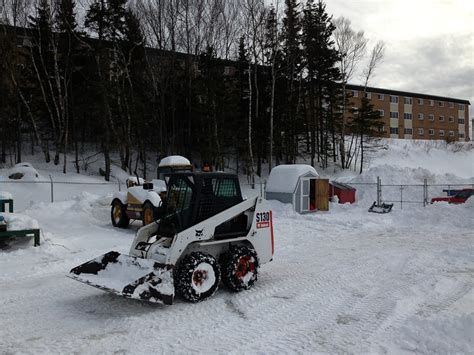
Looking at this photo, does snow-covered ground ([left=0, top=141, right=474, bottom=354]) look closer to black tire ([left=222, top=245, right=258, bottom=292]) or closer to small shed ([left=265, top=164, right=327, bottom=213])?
black tire ([left=222, top=245, right=258, bottom=292])

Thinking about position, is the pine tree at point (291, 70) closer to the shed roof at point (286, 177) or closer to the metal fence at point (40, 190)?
the shed roof at point (286, 177)

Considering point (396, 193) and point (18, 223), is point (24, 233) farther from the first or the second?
point (396, 193)

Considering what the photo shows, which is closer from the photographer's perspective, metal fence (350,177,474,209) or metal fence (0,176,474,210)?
metal fence (0,176,474,210)

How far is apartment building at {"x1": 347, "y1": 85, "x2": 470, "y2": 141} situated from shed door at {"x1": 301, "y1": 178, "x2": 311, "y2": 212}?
3528 cm

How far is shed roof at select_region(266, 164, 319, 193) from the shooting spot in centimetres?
1931

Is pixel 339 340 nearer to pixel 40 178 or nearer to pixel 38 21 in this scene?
pixel 40 178

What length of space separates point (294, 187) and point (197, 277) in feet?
43.6

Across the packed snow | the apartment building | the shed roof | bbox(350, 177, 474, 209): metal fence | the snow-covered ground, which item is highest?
the apartment building

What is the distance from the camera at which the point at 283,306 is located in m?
6.09

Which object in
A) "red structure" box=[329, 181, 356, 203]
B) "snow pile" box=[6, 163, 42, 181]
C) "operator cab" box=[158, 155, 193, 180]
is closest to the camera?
"operator cab" box=[158, 155, 193, 180]

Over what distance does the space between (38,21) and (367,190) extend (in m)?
24.7

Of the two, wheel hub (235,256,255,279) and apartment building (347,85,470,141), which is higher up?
apartment building (347,85,470,141)

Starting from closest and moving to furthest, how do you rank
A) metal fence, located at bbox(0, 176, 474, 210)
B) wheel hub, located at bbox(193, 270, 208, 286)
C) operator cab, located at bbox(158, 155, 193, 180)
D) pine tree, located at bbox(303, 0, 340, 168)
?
wheel hub, located at bbox(193, 270, 208, 286), operator cab, located at bbox(158, 155, 193, 180), metal fence, located at bbox(0, 176, 474, 210), pine tree, located at bbox(303, 0, 340, 168)

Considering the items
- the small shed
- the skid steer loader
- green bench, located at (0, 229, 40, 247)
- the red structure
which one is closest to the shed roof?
the small shed
